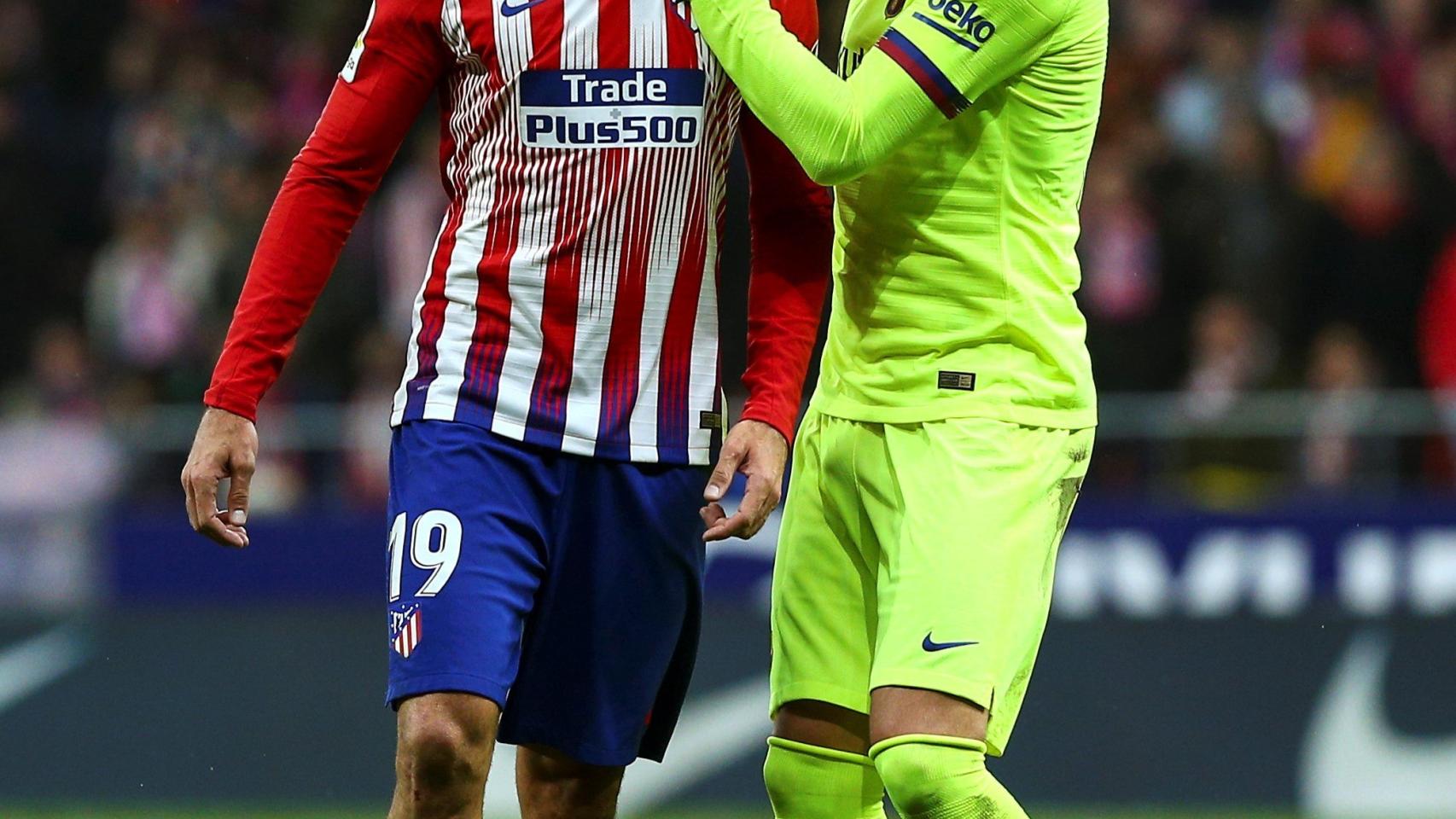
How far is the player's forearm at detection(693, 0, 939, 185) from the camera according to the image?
3.48 m

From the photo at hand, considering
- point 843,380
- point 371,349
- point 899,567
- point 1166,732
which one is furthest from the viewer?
point 371,349

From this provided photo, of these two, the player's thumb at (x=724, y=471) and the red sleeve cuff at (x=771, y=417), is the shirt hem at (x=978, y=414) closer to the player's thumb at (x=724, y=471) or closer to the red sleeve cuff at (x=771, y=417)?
the red sleeve cuff at (x=771, y=417)

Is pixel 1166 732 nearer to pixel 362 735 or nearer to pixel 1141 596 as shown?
pixel 1141 596

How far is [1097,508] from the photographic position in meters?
7.58

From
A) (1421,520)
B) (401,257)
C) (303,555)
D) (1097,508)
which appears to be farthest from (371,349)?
(1421,520)

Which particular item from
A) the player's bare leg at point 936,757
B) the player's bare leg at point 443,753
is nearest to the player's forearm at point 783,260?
the player's bare leg at point 936,757

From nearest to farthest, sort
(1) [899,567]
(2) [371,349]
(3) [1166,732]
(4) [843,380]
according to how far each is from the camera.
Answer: (1) [899,567]
(4) [843,380]
(3) [1166,732]
(2) [371,349]

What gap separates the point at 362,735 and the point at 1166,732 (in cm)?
289

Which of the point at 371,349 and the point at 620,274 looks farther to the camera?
the point at 371,349

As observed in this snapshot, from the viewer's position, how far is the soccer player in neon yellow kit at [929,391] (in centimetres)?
350

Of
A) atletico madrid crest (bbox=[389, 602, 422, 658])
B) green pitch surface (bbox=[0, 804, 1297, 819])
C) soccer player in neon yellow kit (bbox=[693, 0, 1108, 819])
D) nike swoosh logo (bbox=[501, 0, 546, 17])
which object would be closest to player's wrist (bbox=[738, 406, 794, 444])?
soccer player in neon yellow kit (bbox=[693, 0, 1108, 819])

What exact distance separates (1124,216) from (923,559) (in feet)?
18.3

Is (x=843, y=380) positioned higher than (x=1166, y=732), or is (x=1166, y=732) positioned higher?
(x=843, y=380)

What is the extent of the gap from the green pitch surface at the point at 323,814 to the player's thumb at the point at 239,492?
168 inches
